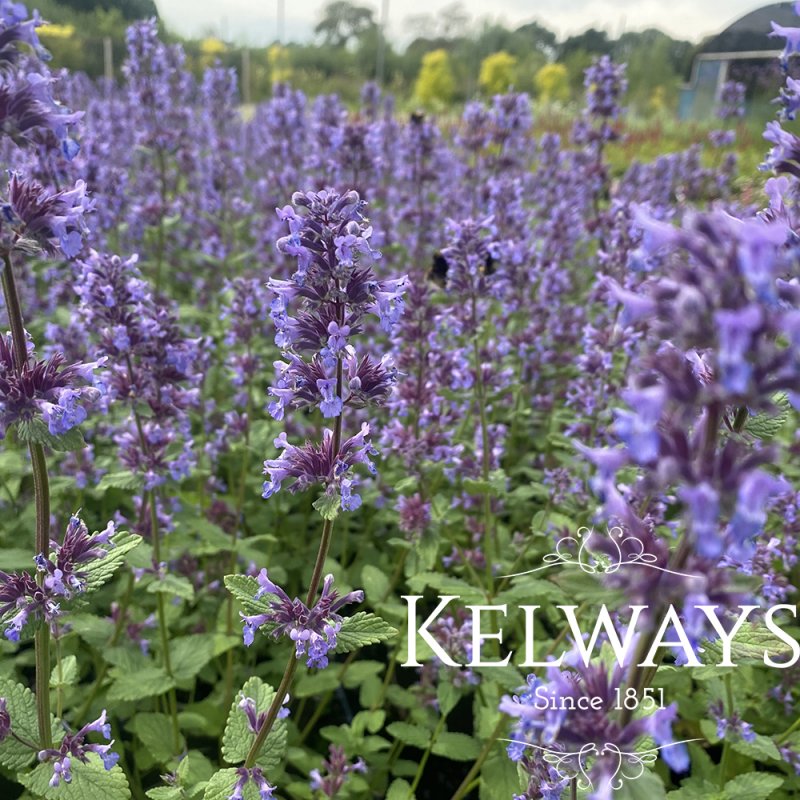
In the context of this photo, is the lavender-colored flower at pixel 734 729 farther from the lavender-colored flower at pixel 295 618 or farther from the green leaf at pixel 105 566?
the green leaf at pixel 105 566

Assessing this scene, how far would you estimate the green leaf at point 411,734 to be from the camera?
11.9 ft

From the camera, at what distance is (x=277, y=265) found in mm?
7969

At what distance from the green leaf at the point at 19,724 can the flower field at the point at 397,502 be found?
0.05 ft

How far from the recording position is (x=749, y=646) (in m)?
2.09

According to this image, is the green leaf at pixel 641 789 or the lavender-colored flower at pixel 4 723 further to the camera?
the lavender-colored flower at pixel 4 723

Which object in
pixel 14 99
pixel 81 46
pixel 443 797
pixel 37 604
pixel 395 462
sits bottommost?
pixel 443 797

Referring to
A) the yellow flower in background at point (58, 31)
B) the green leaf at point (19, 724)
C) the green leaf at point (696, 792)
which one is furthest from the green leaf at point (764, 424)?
the yellow flower in background at point (58, 31)

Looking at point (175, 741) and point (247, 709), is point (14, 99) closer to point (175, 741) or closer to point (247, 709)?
point (247, 709)

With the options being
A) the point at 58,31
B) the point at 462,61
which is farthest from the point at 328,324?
the point at 462,61

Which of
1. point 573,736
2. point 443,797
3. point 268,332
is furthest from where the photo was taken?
point 268,332

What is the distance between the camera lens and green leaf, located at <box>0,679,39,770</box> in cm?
248

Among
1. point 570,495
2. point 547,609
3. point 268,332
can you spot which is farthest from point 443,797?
point 268,332

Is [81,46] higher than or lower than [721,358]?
higher

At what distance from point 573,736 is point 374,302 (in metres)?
1.40
